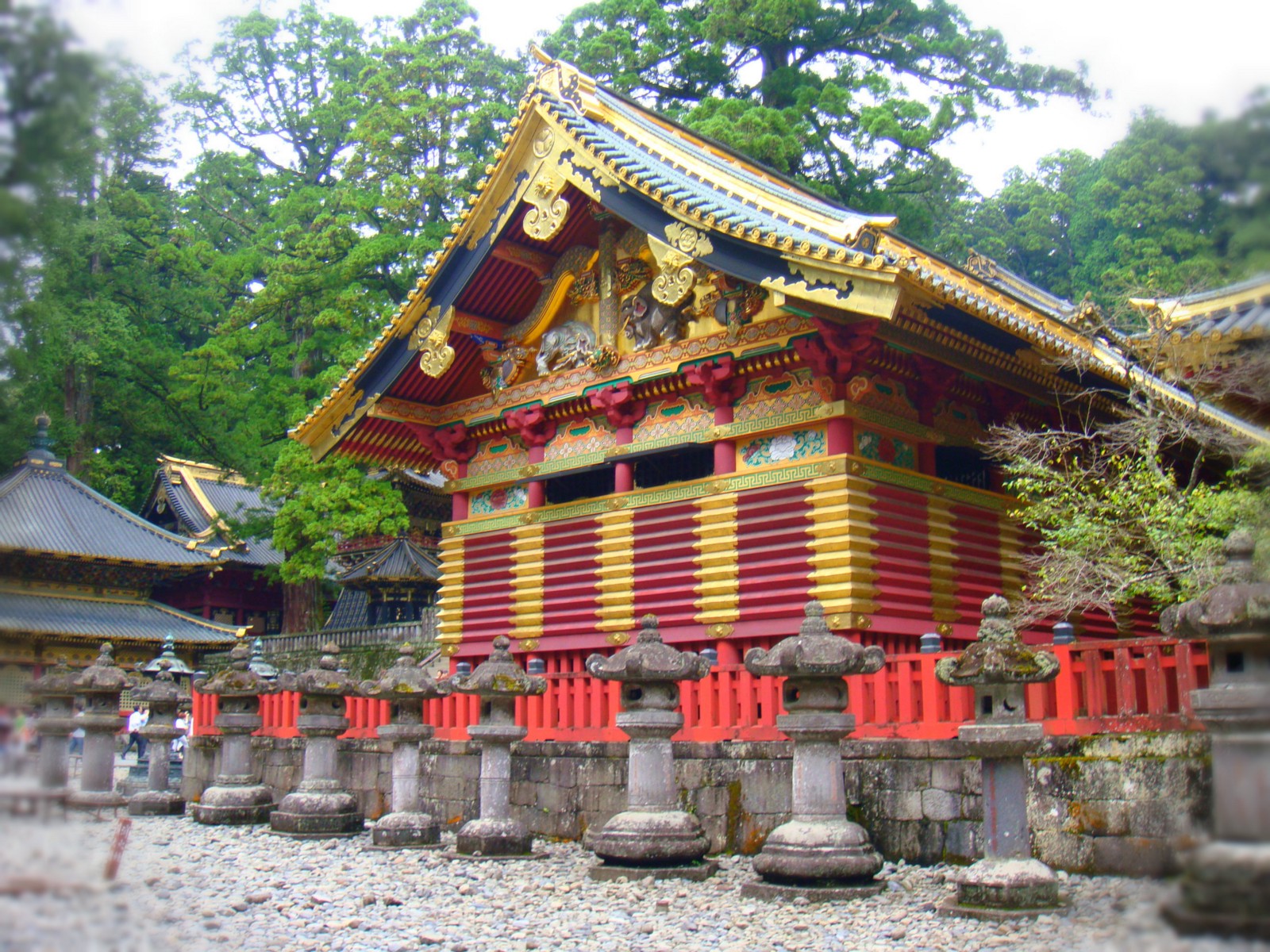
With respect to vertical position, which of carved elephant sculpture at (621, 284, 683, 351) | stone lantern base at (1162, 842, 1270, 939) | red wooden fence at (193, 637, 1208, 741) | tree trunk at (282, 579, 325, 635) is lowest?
stone lantern base at (1162, 842, 1270, 939)

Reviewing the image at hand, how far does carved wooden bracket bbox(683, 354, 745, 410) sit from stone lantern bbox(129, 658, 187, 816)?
27.0 feet

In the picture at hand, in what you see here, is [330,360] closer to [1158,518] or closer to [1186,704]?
[1158,518]

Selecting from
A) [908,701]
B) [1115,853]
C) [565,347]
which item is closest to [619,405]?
[565,347]

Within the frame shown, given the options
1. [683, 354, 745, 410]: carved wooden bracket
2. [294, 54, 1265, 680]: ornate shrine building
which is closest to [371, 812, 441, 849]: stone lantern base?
[294, 54, 1265, 680]: ornate shrine building

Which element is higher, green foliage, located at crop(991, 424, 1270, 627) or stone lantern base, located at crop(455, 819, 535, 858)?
green foliage, located at crop(991, 424, 1270, 627)

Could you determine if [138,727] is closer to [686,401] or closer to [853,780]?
[686,401]

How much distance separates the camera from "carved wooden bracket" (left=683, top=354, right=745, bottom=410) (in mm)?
12875

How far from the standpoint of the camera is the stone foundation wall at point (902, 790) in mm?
7402

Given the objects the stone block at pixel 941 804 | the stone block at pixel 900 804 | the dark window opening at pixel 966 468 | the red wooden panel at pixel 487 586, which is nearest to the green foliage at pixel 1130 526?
the dark window opening at pixel 966 468

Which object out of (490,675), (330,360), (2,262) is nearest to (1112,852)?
(490,675)

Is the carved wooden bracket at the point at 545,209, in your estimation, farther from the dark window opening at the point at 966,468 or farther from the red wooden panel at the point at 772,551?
the dark window opening at the point at 966,468

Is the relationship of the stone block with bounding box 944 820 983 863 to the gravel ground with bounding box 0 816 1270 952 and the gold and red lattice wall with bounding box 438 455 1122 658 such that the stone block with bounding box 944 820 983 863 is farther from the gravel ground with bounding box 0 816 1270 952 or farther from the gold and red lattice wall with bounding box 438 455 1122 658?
the gold and red lattice wall with bounding box 438 455 1122 658

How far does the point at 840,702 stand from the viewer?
8016 mm

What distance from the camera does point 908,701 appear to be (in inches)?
358
